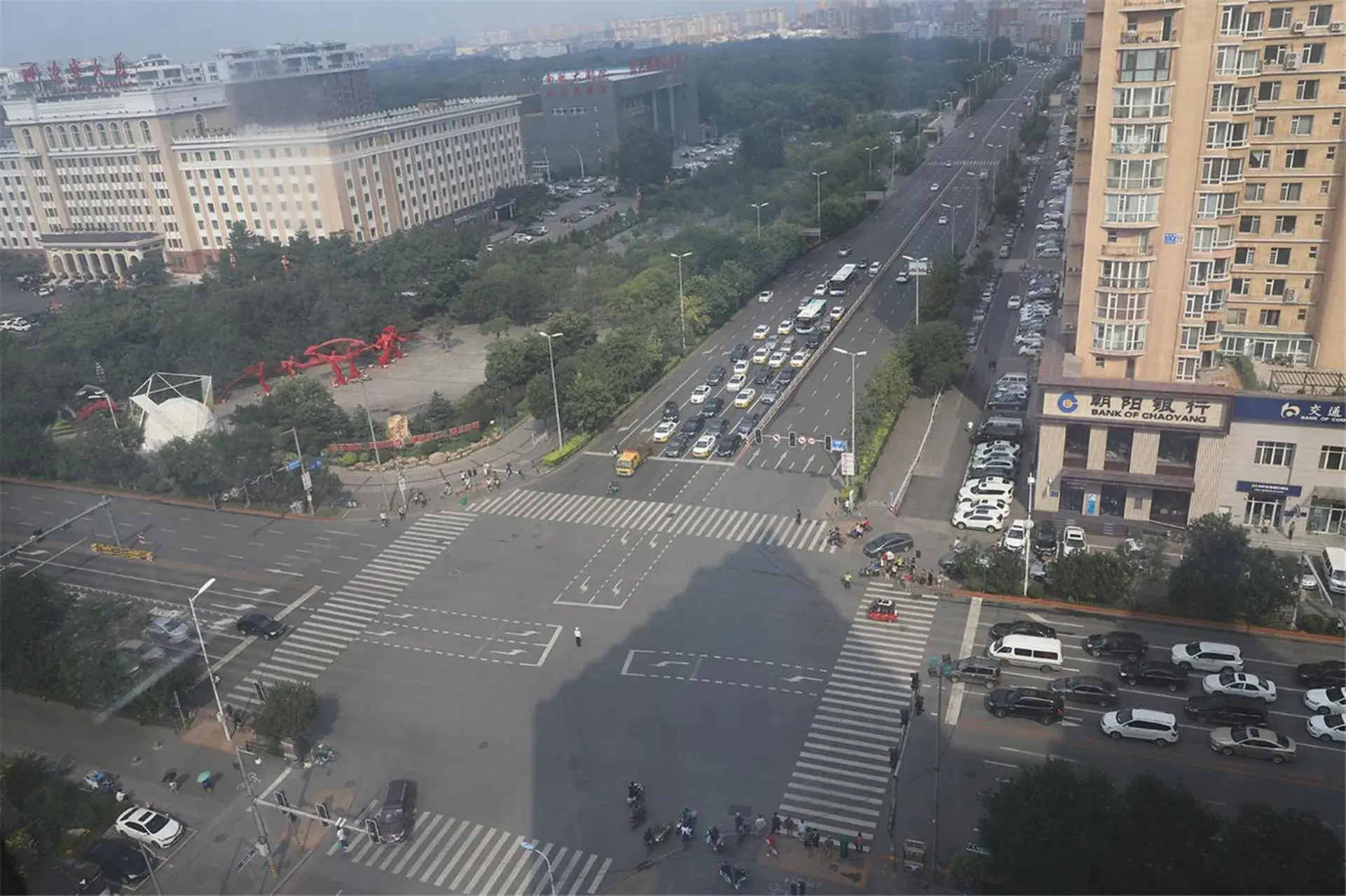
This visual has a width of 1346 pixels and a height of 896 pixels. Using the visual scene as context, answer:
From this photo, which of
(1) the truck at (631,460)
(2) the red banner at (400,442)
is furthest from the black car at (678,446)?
(2) the red banner at (400,442)

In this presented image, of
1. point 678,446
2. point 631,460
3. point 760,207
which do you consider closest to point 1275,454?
point 678,446

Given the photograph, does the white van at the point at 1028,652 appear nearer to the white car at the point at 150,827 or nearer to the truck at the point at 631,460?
the truck at the point at 631,460

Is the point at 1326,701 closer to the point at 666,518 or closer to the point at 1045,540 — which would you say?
the point at 1045,540

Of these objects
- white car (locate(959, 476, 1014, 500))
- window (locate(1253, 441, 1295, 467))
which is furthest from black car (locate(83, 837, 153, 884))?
window (locate(1253, 441, 1295, 467))

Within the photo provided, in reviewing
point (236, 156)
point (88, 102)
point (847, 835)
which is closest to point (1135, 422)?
point (847, 835)

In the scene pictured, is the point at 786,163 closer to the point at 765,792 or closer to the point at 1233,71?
the point at 1233,71

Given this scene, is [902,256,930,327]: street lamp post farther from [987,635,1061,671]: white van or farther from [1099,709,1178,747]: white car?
[1099,709,1178,747]: white car
